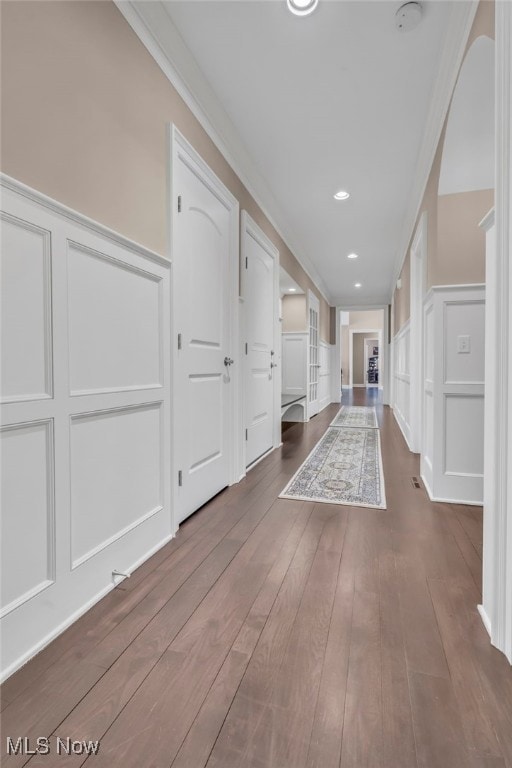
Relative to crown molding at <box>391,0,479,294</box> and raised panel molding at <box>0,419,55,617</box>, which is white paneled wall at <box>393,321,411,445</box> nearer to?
crown molding at <box>391,0,479,294</box>

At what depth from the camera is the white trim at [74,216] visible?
3.43ft

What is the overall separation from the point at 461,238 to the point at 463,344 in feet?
2.09

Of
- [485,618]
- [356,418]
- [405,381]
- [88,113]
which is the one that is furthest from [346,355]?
[88,113]

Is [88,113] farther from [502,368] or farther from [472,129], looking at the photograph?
[472,129]

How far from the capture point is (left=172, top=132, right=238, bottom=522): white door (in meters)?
2.00

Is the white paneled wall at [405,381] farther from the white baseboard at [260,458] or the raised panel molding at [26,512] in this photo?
the raised panel molding at [26,512]

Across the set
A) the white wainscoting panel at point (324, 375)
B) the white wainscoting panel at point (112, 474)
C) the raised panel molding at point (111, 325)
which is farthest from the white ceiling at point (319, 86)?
the white wainscoting panel at point (324, 375)

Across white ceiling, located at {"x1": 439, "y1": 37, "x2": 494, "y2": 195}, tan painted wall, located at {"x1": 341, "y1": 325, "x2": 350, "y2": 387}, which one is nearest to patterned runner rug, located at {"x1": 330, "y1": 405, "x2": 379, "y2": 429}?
white ceiling, located at {"x1": 439, "y1": 37, "x2": 494, "y2": 195}

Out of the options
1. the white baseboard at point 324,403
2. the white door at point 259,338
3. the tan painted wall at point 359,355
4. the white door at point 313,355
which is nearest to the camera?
the white door at point 259,338

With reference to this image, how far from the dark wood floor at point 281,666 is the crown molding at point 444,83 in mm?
2331

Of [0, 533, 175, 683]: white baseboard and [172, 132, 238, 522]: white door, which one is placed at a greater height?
[172, 132, 238, 522]: white door

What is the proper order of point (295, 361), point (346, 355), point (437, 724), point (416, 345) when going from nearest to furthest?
point (437, 724) < point (416, 345) < point (295, 361) < point (346, 355)

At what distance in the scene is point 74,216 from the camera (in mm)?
1260

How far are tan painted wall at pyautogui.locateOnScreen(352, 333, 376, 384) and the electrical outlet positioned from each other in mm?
14072
